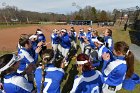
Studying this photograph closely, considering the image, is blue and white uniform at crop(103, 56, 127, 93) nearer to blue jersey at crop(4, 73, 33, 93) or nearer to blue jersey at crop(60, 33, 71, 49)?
blue jersey at crop(4, 73, 33, 93)

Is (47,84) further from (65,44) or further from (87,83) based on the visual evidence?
(65,44)

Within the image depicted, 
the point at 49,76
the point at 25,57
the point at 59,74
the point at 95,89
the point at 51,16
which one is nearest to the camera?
the point at 95,89

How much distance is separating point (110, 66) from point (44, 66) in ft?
5.20

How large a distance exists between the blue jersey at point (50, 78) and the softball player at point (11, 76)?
0.51 meters

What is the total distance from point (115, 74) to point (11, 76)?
221cm

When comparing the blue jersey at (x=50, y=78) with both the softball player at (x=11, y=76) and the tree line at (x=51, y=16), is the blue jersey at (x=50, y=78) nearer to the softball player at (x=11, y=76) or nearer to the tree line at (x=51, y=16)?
the softball player at (x=11, y=76)

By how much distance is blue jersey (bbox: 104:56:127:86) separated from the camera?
5.98m

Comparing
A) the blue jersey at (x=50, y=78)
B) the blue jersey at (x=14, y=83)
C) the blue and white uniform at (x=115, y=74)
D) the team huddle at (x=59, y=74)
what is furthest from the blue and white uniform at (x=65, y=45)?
the blue jersey at (x=14, y=83)

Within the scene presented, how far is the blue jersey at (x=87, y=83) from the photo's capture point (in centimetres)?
492

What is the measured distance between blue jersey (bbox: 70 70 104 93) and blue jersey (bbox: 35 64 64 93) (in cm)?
55

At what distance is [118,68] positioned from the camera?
19.6 ft

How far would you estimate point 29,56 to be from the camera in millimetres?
8461

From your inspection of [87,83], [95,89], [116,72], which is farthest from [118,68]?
[87,83]

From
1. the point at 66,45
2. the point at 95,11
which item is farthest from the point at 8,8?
the point at 66,45
